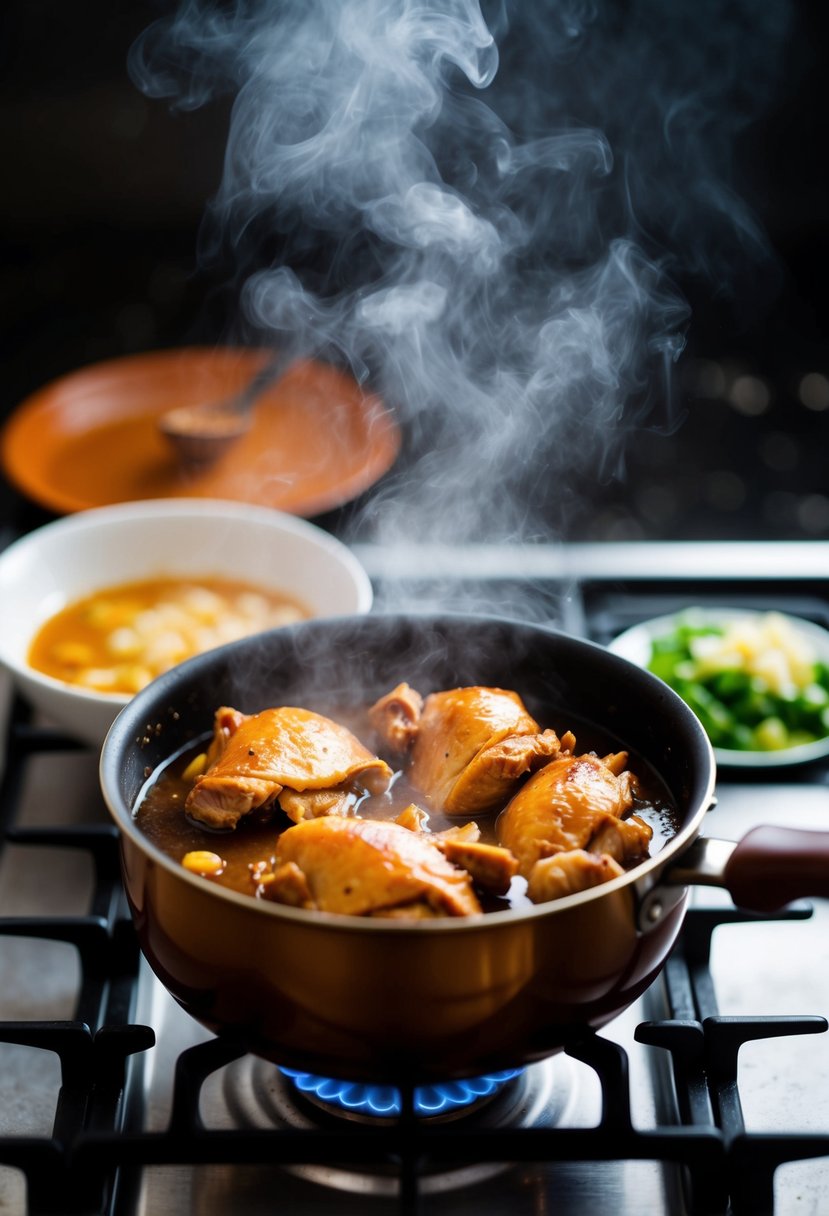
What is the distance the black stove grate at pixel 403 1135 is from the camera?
1301 millimetres

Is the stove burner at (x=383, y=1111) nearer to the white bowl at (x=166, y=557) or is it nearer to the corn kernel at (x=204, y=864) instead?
the corn kernel at (x=204, y=864)

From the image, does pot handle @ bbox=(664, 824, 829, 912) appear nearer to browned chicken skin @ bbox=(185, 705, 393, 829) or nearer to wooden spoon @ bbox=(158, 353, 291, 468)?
browned chicken skin @ bbox=(185, 705, 393, 829)

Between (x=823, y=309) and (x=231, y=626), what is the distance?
336 cm

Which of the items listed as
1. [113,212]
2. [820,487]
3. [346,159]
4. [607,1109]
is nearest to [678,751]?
[607,1109]

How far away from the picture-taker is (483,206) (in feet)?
11.9

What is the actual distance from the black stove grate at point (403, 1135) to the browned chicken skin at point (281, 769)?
0.28 meters

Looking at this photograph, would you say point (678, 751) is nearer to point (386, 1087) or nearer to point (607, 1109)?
point (607, 1109)

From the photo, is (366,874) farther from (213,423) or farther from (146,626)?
(213,423)

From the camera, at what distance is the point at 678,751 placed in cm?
155

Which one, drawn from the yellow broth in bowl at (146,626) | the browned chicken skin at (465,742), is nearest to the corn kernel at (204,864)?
the browned chicken skin at (465,742)

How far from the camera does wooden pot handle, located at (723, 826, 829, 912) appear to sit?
126 cm

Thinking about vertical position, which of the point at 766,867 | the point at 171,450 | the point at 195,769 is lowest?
the point at 171,450

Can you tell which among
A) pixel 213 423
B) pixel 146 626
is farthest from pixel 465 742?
pixel 213 423

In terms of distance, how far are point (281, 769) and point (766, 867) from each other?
0.59m
